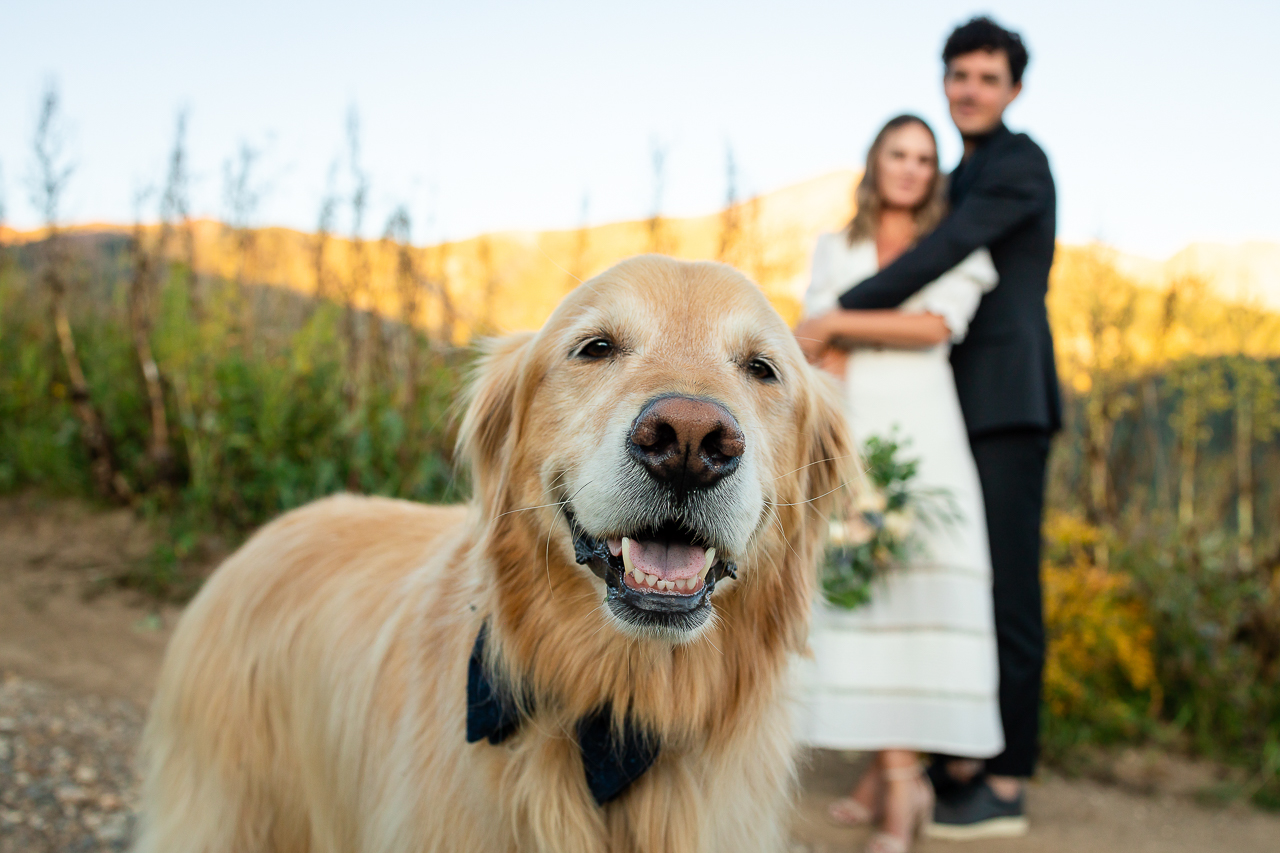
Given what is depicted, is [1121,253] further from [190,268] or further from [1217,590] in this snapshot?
[190,268]

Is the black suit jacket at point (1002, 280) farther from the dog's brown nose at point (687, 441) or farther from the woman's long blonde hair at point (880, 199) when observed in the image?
the dog's brown nose at point (687, 441)

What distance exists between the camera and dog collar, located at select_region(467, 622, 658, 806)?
176 cm

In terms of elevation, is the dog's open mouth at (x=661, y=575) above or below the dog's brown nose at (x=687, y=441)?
below

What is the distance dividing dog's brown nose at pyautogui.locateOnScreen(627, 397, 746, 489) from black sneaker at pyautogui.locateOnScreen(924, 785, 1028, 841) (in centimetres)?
252

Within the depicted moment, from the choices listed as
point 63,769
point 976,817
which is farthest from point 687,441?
point 63,769

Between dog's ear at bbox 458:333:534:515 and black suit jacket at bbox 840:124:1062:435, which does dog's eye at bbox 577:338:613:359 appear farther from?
black suit jacket at bbox 840:124:1062:435

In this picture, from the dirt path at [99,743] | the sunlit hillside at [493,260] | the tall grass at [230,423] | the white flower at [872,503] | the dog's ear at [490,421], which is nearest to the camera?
the dog's ear at [490,421]

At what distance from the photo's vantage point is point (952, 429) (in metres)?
3.30

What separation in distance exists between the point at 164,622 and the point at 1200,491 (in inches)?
255

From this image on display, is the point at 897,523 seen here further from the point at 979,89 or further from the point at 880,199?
the point at 979,89

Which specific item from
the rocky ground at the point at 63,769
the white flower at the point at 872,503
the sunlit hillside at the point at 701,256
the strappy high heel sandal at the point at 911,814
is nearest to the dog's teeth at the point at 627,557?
the white flower at the point at 872,503

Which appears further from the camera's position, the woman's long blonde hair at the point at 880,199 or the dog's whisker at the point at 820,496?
the woman's long blonde hair at the point at 880,199

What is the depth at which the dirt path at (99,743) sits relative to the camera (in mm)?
2971

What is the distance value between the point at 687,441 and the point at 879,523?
6.21ft
